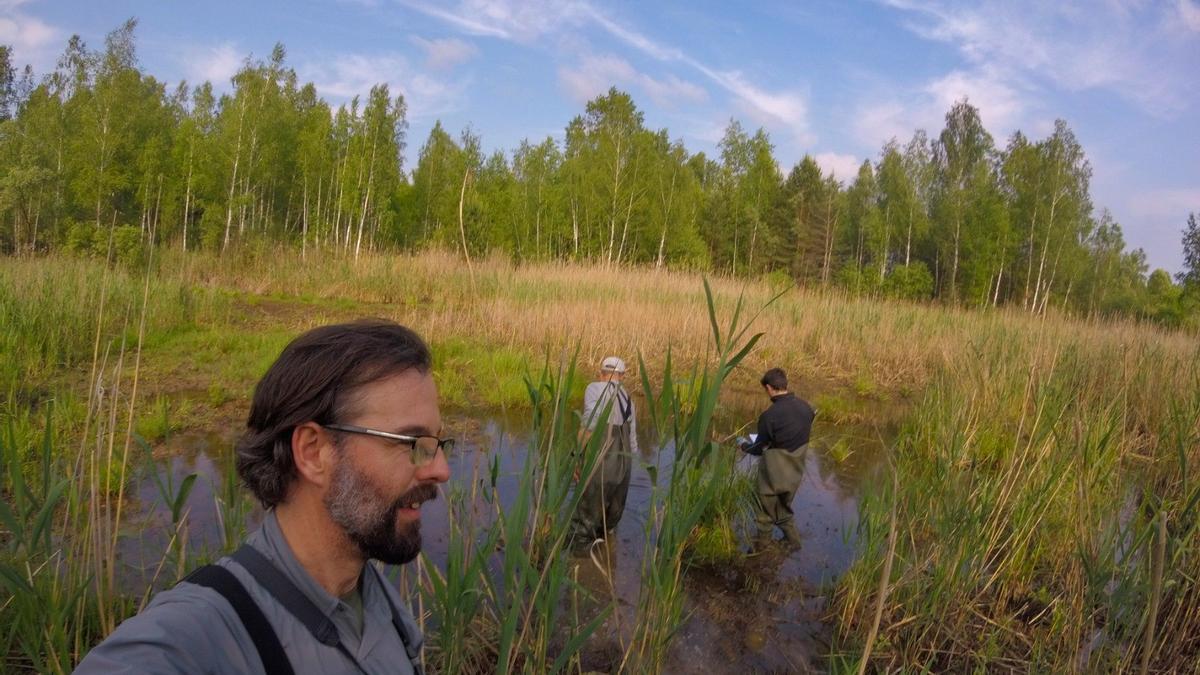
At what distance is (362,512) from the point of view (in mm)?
1375

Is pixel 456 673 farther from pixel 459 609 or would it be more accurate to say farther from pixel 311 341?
pixel 311 341

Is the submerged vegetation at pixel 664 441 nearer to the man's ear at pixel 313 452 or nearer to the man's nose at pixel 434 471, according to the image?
the man's nose at pixel 434 471

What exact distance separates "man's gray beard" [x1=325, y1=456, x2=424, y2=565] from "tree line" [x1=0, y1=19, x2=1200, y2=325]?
14323mm

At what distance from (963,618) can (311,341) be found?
4050 millimetres

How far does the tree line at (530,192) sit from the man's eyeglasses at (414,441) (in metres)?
14.3

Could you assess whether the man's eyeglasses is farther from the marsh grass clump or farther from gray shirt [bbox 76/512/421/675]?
the marsh grass clump

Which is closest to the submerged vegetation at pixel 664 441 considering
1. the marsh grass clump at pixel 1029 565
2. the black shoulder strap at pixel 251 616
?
the marsh grass clump at pixel 1029 565

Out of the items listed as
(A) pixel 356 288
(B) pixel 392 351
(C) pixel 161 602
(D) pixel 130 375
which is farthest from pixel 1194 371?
(A) pixel 356 288

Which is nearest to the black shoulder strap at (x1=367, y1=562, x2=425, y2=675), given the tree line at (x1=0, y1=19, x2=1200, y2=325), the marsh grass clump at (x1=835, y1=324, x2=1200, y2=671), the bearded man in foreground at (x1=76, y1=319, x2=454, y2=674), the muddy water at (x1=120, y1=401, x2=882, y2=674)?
the bearded man in foreground at (x1=76, y1=319, x2=454, y2=674)

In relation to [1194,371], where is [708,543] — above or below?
below

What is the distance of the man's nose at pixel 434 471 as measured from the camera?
144 cm

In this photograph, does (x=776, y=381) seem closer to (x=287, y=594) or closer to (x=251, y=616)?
(x=287, y=594)

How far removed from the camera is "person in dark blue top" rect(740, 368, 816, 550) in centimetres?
576

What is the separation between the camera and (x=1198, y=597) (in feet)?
11.9
